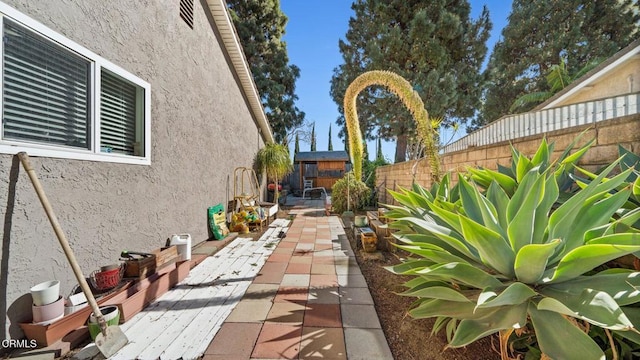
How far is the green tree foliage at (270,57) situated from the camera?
13867 millimetres

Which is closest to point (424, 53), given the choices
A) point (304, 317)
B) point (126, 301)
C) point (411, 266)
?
point (411, 266)

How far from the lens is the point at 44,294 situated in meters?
1.71

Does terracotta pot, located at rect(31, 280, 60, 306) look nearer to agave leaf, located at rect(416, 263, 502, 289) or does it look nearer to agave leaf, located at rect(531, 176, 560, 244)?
agave leaf, located at rect(416, 263, 502, 289)

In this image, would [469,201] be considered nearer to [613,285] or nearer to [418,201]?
[418,201]

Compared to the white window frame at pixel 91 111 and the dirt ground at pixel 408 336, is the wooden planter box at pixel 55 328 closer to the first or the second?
the white window frame at pixel 91 111

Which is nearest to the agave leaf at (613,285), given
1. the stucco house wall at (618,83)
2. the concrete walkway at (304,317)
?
the concrete walkway at (304,317)

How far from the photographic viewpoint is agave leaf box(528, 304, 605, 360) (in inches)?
37.3

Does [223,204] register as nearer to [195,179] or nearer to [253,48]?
[195,179]

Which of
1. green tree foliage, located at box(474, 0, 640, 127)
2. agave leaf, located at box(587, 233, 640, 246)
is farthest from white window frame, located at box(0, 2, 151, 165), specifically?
green tree foliage, located at box(474, 0, 640, 127)

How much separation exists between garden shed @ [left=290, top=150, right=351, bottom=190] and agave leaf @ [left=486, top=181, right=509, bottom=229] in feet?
42.8

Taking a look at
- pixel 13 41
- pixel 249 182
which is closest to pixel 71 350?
pixel 13 41

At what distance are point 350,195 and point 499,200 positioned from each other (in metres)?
6.13

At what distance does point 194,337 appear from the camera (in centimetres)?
186

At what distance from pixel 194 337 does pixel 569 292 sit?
7.76ft
